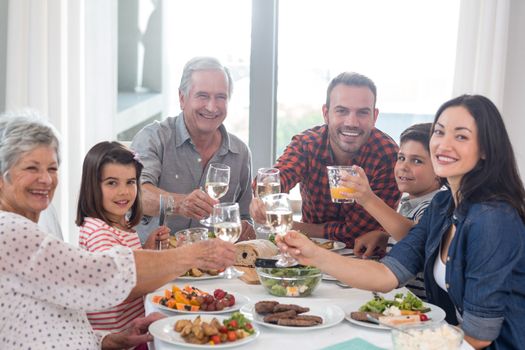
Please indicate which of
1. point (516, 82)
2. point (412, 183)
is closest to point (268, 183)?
point (412, 183)

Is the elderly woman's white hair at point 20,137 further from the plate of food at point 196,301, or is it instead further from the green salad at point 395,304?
the green salad at point 395,304

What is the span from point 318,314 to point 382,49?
9.04 feet

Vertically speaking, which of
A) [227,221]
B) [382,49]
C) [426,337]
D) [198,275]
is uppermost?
[382,49]

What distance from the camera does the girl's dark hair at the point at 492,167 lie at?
2.08m

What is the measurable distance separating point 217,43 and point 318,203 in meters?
1.50

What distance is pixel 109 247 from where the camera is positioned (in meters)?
2.39

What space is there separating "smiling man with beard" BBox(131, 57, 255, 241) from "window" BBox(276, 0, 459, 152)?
3.30 ft

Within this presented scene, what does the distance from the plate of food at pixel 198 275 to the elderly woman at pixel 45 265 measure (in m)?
0.24

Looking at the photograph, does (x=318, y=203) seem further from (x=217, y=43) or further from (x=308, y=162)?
(x=217, y=43)

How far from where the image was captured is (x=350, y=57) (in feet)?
14.3

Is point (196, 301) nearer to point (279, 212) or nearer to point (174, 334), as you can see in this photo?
point (174, 334)

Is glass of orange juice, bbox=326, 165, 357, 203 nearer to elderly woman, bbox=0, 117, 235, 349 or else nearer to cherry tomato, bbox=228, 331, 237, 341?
elderly woman, bbox=0, 117, 235, 349

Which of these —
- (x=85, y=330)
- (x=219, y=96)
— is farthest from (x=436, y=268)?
(x=219, y=96)

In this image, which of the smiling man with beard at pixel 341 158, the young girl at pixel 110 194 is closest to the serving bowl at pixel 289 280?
the young girl at pixel 110 194
